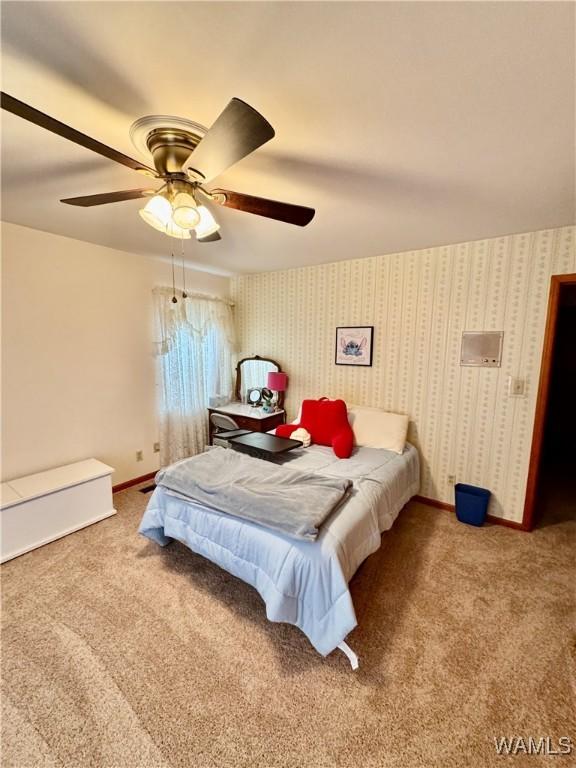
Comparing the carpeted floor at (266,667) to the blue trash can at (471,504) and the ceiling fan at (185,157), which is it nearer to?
the blue trash can at (471,504)

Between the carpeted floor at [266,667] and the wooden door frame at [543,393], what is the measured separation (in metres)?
0.43

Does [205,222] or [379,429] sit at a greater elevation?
[205,222]

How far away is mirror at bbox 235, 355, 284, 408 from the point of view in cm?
403

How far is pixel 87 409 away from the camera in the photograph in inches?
116

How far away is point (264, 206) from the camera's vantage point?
4.82 feet

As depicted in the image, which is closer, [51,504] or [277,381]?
[51,504]

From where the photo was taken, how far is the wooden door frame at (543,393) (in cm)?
234

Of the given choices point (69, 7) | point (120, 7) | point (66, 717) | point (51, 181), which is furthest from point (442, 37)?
point (66, 717)

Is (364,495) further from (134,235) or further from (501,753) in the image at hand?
(134,235)

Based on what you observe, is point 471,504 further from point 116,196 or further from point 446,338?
point 116,196

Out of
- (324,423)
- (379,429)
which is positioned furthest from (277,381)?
(379,429)

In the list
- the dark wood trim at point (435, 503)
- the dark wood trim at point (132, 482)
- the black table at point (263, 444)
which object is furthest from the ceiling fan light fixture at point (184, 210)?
the dark wood trim at point (435, 503)

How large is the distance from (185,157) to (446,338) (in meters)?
2.48

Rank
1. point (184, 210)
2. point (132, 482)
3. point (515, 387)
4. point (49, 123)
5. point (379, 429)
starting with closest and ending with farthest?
1. point (49, 123)
2. point (184, 210)
3. point (515, 387)
4. point (379, 429)
5. point (132, 482)
